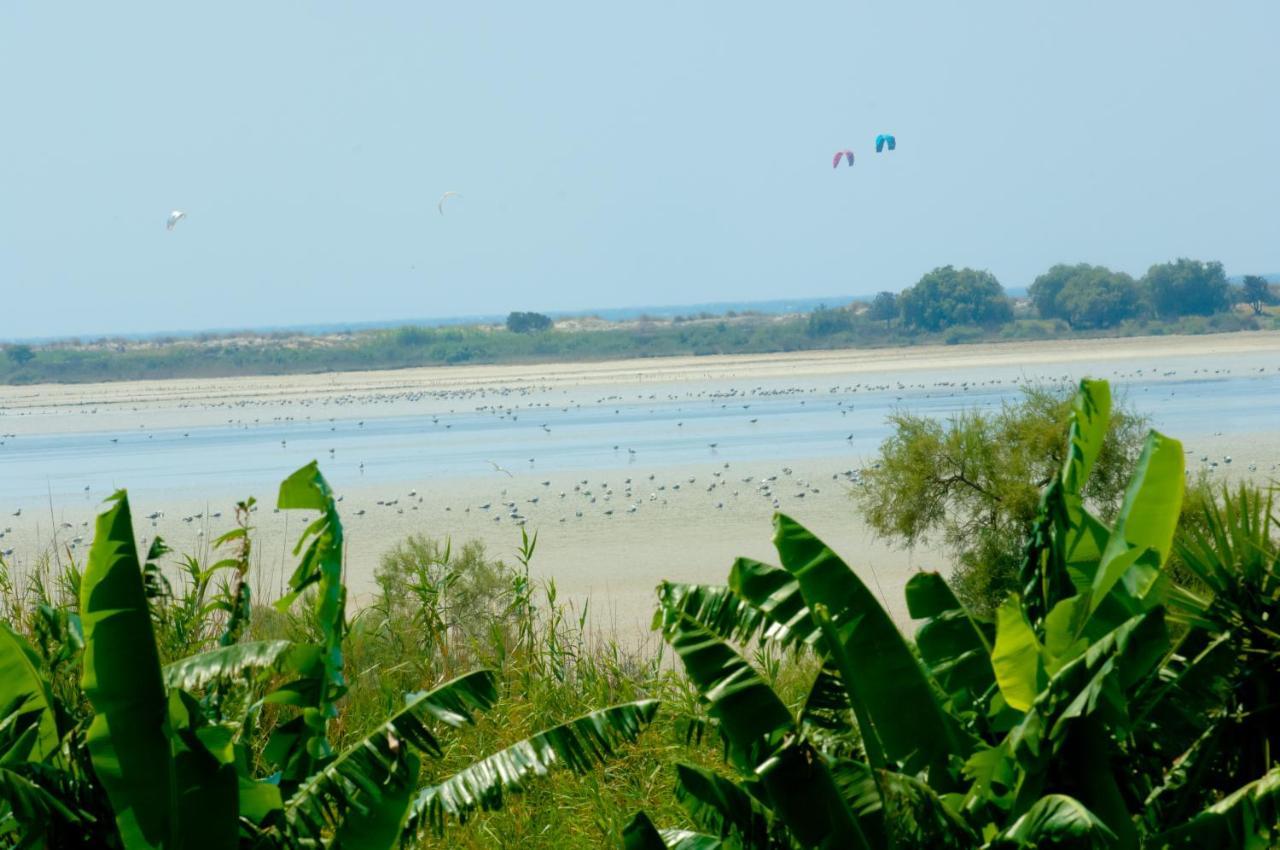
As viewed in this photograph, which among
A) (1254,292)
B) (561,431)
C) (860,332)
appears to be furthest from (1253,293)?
(561,431)

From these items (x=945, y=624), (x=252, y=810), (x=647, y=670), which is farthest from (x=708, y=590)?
(x=647, y=670)

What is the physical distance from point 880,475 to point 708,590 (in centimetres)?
1703

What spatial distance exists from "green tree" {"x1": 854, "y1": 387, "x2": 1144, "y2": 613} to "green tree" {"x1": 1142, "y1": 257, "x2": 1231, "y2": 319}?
3805 inches

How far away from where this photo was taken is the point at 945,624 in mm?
5379

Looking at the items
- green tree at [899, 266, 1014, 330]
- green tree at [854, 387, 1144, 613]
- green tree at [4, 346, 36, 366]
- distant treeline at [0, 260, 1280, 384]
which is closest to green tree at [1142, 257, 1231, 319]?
distant treeline at [0, 260, 1280, 384]

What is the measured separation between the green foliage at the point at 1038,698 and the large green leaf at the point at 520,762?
0.43 m

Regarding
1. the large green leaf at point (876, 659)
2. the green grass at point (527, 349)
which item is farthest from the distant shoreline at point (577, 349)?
the large green leaf at point (876, 659)

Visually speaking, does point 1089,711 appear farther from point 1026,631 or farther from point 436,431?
point 436,431

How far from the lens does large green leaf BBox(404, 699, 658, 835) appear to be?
5.15 metres

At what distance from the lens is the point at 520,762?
518cm

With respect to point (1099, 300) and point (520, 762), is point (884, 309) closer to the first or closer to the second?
point (1099, 300)

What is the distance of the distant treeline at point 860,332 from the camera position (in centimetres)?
10112

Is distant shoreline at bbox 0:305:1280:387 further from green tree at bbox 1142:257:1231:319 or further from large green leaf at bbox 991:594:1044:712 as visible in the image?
large green leaf at bbox 991:594:1044:712

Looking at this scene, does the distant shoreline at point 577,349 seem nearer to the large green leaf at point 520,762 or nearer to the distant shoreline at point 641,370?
the distant shoreline at point 641,370
